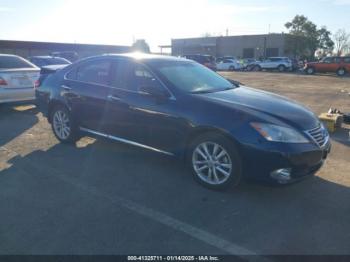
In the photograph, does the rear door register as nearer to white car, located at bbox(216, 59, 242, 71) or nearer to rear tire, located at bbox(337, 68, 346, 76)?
rear tire, located at bbox(337, 68, 346, 76)

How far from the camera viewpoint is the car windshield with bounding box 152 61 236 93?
4.46 m

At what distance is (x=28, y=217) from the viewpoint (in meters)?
3.41

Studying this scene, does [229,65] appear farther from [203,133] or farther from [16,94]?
[203,133]

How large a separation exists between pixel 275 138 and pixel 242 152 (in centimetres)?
40

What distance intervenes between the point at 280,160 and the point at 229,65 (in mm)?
36511

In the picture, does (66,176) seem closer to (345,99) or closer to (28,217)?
(28,217)

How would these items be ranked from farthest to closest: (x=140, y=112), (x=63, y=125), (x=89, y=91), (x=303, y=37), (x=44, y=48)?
1. (x=303, y=37)
2. (x=44, y=48)
3. (x=63, y=125)
4. (x=89, y=91)
5. (x=140, y=112)

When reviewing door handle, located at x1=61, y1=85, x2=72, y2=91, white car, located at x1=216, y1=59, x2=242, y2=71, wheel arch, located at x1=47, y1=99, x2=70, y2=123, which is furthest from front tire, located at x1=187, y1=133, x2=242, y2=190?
white car, located at x1=216, y1=59, x2=242, y2=71

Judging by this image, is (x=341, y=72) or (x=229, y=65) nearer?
(x=341, y=72)

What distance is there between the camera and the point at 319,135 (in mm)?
3902

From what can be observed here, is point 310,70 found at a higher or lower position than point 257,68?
lower

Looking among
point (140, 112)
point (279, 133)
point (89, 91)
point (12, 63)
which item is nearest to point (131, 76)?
point (140, 112)

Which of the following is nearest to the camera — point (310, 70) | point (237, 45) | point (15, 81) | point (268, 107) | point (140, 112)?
point (268, 107)

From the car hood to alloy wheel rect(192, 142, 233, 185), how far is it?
22.7 inches
